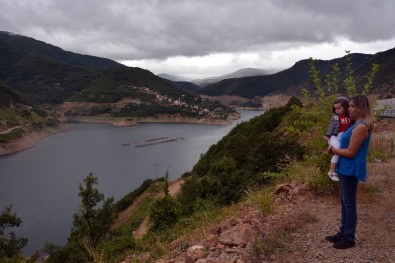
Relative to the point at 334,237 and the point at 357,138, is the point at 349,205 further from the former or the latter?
the point at 357,138

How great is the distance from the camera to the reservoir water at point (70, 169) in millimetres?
37125

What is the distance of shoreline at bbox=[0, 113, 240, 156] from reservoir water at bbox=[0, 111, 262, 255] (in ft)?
9.27

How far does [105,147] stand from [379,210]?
84884 mm

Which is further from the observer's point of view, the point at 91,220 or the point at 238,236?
the point at 91,220

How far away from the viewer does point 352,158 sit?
442cm

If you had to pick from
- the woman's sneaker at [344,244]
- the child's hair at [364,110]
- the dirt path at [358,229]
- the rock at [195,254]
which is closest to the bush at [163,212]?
the dirt path at [358,229]

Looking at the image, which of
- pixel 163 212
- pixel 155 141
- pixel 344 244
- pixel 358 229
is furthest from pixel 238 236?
pixel 155 141

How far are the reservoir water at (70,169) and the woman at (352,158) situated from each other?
102ft

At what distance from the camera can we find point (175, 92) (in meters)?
195

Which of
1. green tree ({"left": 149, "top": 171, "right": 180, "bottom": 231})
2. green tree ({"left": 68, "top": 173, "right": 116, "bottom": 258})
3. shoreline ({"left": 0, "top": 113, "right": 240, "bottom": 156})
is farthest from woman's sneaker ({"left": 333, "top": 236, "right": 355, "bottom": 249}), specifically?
shoreline ({"left": 0, "top": 113, "right": 240, "bottom": 156})

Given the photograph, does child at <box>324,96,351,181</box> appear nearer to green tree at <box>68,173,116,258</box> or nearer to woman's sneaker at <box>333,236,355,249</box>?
woman's sneaker at <box>333,236,355,249</box>

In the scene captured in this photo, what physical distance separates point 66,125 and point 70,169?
7263 cm

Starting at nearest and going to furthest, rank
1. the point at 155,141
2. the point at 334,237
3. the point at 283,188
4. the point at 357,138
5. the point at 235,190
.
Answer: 1. the point at 357,138
2. the point at 334,237
3. the point at 283,188
4. the point at 235,190
5. the point at 155,141

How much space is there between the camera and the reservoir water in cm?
3712
